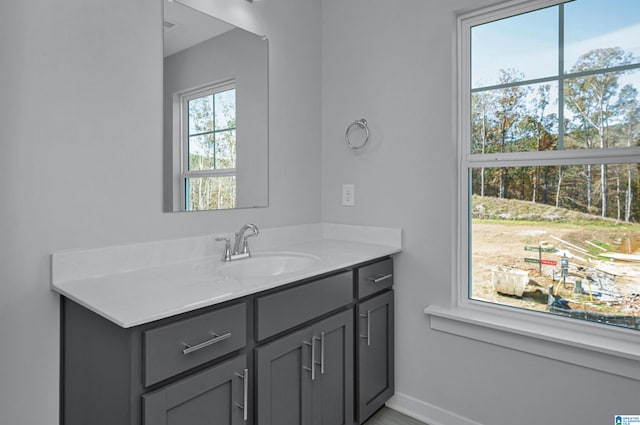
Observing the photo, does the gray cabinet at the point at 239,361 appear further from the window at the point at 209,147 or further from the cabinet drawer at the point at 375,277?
the window at the point at 209,147

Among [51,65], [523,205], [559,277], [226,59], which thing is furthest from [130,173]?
[559,277]

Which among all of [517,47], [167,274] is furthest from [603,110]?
[167,274]

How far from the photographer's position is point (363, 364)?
184 cm

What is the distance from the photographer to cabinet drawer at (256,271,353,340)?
4.42 ft

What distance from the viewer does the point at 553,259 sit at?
5.61 ft

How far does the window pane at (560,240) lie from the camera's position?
1.54 meters

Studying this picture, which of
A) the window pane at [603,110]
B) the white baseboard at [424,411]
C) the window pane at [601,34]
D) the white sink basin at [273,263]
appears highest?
the window pane at [601,34]

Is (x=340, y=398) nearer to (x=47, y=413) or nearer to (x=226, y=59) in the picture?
(x=47, y=413)

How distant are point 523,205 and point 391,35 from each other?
114 cm

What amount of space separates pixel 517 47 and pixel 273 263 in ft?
5.10

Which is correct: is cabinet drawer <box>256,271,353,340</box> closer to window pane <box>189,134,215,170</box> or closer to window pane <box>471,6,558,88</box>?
window pane <box>189,134,215,170</box>

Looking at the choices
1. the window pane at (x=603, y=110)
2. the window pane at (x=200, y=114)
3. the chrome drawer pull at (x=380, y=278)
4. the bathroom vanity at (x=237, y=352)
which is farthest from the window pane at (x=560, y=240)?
the window pane at (x=200, y=114)

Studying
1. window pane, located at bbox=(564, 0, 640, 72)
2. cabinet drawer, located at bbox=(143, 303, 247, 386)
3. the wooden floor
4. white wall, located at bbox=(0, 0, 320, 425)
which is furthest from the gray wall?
cabinet drawer, located at bbox=(143, 303, 247, 386)

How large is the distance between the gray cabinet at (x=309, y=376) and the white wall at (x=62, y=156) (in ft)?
2.35
